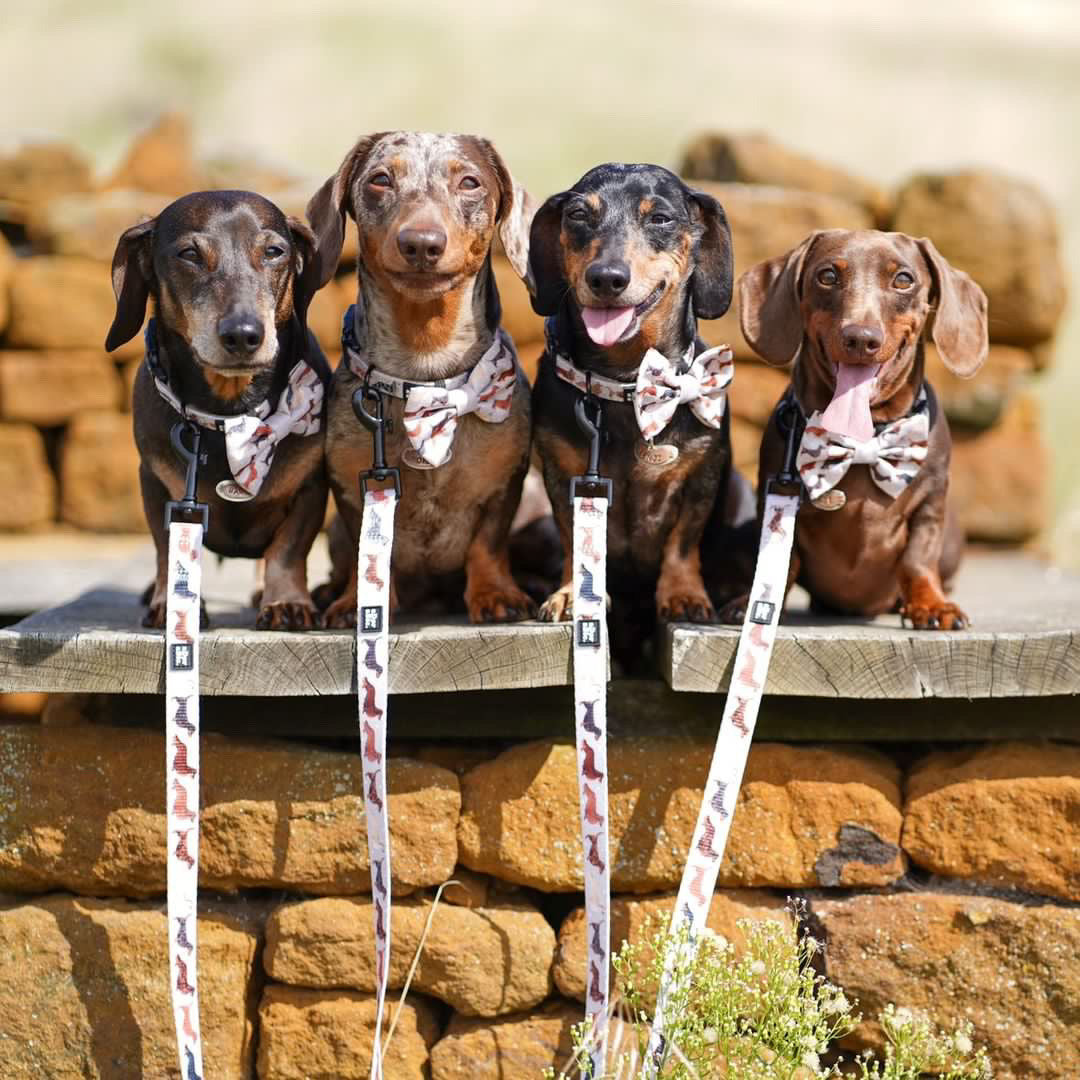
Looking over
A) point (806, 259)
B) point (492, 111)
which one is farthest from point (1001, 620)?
point (492, 111)

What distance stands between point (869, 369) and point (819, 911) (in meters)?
1.40

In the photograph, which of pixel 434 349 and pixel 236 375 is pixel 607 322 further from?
pixel 236 375

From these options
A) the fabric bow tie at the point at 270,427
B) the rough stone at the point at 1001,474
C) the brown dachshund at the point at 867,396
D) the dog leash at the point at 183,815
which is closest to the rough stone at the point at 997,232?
the rough stone at the point at 1001,474

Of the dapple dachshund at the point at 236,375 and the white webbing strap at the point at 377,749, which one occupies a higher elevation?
the dapple dachshund at the point at 236,375

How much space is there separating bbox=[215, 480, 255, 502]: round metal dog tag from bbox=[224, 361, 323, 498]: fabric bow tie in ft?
0.04

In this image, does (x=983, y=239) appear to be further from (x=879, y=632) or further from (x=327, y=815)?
(x=327, y=815)

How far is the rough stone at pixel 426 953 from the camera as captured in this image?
132 inches

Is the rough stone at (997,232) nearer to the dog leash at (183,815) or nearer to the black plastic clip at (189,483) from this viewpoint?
the black plastic clip at (189,483)

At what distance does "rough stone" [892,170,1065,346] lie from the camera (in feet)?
23.1

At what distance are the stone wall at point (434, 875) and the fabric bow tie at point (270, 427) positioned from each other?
716 mm

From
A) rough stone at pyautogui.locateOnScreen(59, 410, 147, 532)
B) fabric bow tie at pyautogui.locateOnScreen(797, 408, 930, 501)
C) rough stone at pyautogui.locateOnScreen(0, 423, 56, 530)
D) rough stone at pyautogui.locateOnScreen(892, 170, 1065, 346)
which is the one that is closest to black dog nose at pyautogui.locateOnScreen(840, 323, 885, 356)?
fabric bow tie at pyautogui.locateOnScreen(797, 408, 930, 501)

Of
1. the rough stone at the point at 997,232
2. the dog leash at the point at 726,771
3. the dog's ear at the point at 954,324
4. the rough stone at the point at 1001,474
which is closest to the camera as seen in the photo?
the dog leash at the point at 726,771

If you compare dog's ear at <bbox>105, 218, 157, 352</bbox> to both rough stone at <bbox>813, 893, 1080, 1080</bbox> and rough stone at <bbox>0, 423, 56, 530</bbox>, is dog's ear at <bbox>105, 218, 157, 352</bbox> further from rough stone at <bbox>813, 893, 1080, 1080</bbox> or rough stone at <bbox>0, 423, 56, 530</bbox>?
rough stone at <bbox>0, 423, 56, 530</bbox>

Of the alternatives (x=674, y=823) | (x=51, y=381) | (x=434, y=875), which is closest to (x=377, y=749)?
(x=434, y=875)
